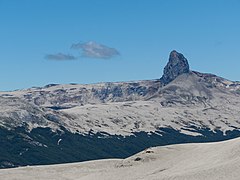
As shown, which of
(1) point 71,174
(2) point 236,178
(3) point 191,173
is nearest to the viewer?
(2) point 236,178

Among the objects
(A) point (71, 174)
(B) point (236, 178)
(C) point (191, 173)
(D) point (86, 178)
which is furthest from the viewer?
(A) point (71, 174)

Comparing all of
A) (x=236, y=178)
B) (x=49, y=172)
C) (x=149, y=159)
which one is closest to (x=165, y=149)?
(x=149, y=159)

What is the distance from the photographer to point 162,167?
338 ft

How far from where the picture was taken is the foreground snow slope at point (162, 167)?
84981mm

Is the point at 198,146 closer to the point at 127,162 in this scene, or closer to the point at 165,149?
the point at 165,149

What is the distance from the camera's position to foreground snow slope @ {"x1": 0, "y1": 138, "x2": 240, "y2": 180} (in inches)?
3346

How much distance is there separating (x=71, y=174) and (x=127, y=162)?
11.9 metres

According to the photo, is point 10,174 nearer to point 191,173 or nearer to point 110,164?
point 110,164

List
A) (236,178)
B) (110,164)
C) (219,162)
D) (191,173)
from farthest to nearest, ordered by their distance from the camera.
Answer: (110,164), (219,162), (191,173), (236,178)

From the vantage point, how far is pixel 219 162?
91.2 m

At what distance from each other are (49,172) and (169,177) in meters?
36.2

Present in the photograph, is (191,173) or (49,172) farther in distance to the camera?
(49,172)

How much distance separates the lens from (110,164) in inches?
4690

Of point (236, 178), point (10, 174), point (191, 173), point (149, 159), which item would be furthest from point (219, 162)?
point (10, 174)
